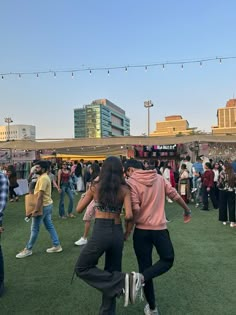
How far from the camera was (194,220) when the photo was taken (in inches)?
345

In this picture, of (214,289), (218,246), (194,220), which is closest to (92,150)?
(194,220)

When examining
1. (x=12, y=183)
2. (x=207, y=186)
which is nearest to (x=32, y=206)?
(x=207, y=186)

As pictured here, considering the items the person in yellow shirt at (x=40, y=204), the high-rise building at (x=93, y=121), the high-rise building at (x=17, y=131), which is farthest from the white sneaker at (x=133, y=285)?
the high-rise building at (x=93, y=121)

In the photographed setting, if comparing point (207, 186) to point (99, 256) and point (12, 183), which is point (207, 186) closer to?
point (12, 183)

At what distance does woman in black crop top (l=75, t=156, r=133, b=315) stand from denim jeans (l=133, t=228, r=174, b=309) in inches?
13.6

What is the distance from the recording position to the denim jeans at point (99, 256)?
9.59ft

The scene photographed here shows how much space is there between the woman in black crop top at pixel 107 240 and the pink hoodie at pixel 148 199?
266mm

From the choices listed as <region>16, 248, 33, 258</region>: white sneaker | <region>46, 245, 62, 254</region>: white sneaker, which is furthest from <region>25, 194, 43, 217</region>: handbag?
<region>46, 245, 62, 254</region>: white sneaker

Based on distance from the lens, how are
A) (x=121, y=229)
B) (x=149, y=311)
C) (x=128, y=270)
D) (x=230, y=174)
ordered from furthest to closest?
(x=230, y=174), (x=128, y=270), (x=149, y=311), (x=121, y=229)

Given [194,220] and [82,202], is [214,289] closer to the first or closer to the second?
[82,202]

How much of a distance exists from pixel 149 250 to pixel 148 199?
524mm

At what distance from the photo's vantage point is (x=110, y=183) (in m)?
2.98

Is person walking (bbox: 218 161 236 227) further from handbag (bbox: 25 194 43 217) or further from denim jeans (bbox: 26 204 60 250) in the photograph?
handbag (bbox: 25 194 43 217)

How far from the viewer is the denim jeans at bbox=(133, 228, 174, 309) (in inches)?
129
